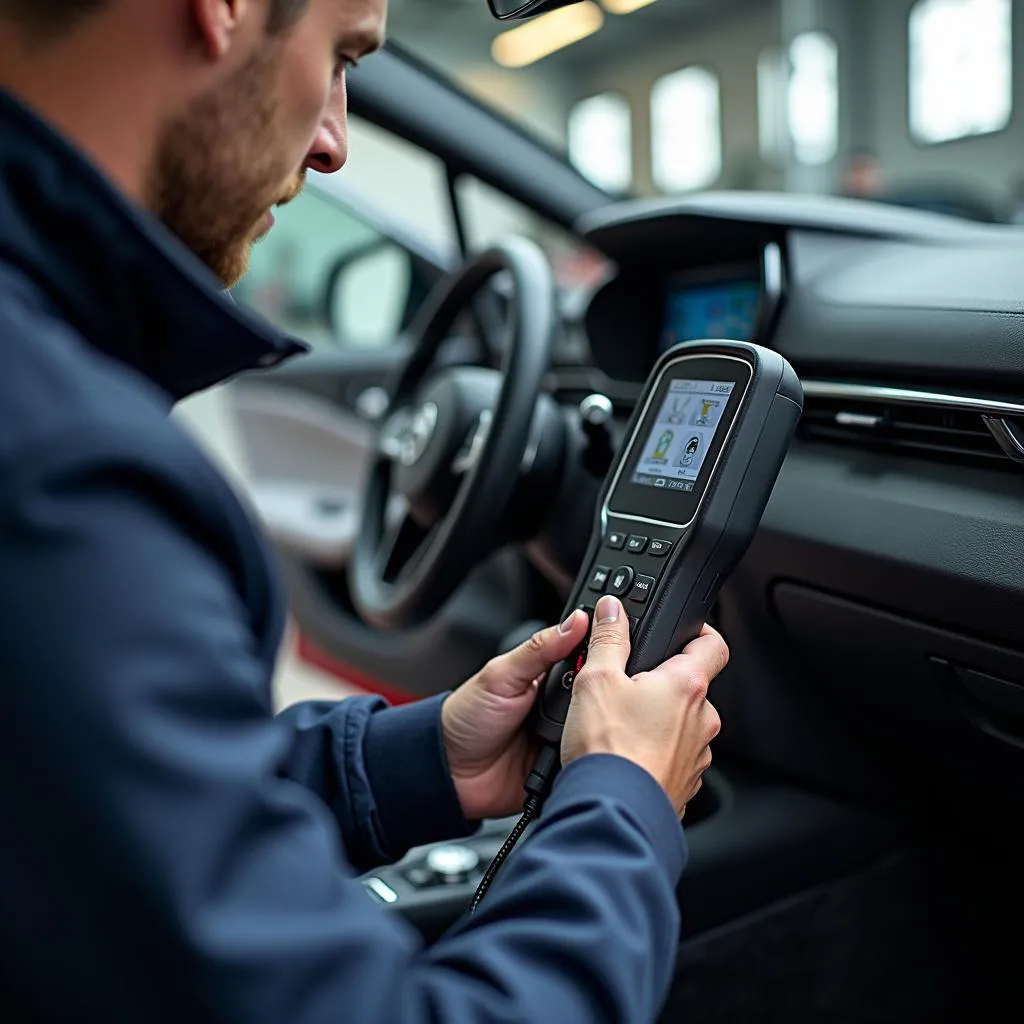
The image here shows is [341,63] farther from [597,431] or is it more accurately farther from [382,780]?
[597,431]

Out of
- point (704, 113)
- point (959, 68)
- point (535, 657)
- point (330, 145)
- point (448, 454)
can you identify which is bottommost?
point (704, 113)

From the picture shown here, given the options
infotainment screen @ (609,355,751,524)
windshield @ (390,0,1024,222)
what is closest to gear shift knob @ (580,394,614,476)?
infotainment screen @ (609,355,751,524)

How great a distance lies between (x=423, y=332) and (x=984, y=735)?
714 mm

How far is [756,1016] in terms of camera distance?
114cm

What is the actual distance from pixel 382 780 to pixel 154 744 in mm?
364

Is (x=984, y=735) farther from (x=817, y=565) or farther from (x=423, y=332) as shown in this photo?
(x=423, y=332)

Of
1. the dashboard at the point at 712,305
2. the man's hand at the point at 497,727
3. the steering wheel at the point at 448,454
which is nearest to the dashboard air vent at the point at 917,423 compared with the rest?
the dashboard at the point at 712,305

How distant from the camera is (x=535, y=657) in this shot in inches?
28.7

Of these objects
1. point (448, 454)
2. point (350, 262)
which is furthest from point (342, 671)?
point (448, 454)

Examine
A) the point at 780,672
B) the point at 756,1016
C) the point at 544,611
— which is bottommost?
the point at 756,1016

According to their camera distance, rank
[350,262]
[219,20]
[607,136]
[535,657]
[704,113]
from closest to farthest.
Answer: [219,20] < [535,657] < [350,262] < [704,113] < [607,136]

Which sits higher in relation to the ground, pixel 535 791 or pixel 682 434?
pixel 682 434

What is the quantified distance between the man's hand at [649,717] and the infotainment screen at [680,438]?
128mm

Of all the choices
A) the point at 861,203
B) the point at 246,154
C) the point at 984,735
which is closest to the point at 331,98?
the point at 246,154
